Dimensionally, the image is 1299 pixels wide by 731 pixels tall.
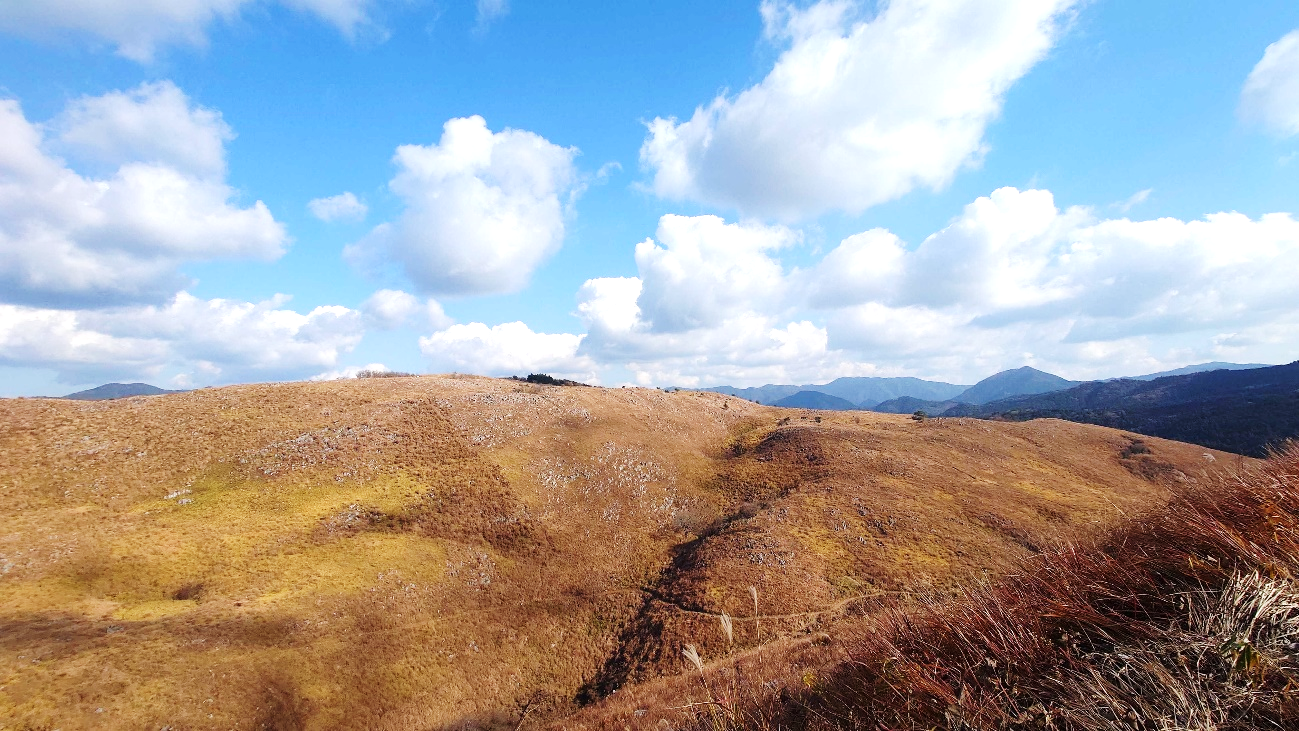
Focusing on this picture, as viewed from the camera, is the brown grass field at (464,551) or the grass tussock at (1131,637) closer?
the grass tussock at (1131,637)

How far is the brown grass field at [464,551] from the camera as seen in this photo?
21.4 m

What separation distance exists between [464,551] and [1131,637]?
1599 inches

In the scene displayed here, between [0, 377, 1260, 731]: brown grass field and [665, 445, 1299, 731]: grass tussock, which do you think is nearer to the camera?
[665, 445, 1299, 731]: grass tussock

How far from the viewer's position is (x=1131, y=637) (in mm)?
4598

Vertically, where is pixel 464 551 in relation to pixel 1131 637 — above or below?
below

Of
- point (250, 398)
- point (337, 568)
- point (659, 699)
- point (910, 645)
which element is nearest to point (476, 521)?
point (337, 568)

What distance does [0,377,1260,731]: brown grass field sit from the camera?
21391 mm

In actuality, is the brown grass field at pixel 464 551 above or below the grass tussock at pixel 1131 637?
below

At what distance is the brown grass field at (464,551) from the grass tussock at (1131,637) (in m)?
0.28

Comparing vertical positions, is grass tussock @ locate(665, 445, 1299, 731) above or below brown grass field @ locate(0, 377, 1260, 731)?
above

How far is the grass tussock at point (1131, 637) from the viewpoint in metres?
3.58

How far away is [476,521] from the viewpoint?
1630 inches

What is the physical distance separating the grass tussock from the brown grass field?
0.91 feet

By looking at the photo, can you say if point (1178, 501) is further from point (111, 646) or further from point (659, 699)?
point (111, 646)
